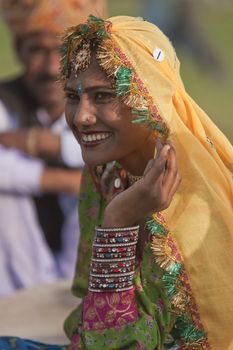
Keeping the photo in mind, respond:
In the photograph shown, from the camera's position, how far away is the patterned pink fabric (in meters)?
2.97

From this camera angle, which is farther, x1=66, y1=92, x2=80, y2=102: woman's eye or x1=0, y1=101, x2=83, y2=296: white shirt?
x1=0, y1=101, x2=83, y2=296: white shirt

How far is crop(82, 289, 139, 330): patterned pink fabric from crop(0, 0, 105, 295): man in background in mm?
3278

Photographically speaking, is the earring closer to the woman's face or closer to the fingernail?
the woman's face

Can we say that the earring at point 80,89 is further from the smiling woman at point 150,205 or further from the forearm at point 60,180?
the forearm at point 60,180

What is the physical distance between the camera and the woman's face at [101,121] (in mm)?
3064

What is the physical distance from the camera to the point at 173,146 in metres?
3.01

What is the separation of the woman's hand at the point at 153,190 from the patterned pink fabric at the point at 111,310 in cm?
21

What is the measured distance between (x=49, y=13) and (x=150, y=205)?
353cm

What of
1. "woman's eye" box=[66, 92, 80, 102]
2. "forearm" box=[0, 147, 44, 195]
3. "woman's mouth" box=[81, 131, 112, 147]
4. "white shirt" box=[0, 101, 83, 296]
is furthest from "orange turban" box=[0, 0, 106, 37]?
"woman's mouth" box=[81, 131, 112, 147]

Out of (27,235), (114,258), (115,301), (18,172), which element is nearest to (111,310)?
(115,301)

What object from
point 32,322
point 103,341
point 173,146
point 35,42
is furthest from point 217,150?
point 35,42

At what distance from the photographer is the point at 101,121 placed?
3.08 metres

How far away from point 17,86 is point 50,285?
7.23 ft

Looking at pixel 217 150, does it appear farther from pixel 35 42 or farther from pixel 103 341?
pixel 35 42
